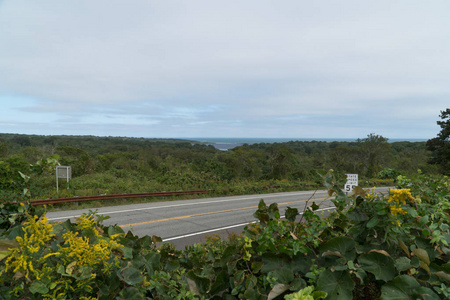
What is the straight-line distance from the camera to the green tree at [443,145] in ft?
102

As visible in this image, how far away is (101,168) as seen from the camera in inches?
1153

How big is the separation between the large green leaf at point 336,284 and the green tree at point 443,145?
3663 cm

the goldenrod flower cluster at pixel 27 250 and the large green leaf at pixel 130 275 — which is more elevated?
the goldenrod flower cluster at pixel 27 250

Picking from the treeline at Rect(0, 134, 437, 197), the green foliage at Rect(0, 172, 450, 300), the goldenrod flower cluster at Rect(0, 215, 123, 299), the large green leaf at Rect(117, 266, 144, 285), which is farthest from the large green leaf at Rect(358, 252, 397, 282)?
the treeline at Rect(0, 134, 437, 197)

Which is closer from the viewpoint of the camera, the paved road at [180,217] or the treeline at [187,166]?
the paved road at [180,217]

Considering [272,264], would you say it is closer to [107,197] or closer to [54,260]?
[54,260]

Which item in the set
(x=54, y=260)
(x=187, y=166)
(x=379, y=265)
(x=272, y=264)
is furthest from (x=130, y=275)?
(x=187, y=166)

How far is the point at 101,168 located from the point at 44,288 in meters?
30.5

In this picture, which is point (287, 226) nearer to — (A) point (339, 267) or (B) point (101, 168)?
(A) point (339, 267)

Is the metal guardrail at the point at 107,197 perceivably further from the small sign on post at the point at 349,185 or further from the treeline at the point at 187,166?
the small sign on post at the point at 349,185

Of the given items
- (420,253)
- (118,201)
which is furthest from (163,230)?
(420,253)

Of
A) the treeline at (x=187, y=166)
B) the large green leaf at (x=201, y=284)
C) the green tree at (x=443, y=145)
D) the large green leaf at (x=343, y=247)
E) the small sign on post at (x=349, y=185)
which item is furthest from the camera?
the green tree at (x=443, y=145)

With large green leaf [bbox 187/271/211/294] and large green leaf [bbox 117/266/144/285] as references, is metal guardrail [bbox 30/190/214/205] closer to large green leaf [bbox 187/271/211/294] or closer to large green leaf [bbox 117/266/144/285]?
large green leaf [bbox 117/266/144/285]

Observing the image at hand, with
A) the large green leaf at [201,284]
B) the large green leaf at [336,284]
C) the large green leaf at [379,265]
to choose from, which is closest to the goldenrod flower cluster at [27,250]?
the large green leaf at [201,284]
